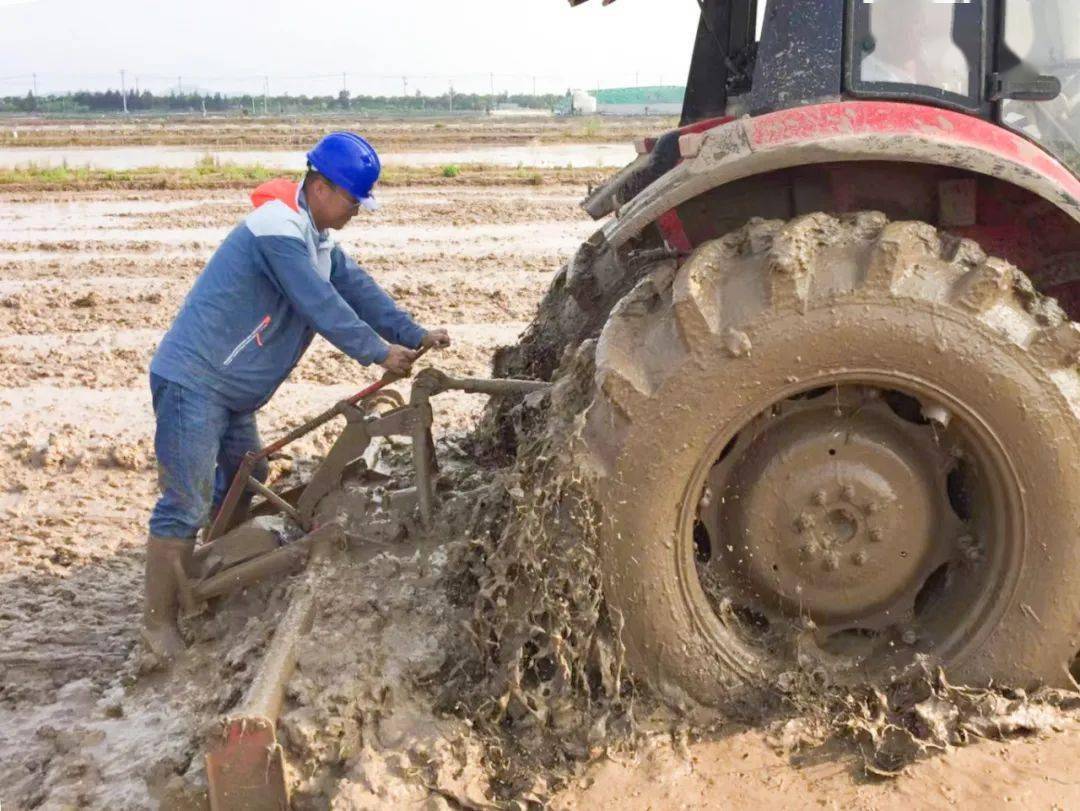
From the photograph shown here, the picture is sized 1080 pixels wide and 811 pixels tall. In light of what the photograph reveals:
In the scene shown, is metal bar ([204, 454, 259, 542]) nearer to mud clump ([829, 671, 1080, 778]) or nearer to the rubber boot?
the rubber boot

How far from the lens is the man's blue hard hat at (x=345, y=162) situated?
3.99 m

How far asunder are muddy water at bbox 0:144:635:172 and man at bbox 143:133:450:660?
60.9 feet

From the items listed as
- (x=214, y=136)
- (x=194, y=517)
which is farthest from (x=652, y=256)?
(x=214, y=136)

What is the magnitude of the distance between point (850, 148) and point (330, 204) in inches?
79.6

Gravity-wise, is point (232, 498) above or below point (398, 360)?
below

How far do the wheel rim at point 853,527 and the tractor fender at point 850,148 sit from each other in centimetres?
59

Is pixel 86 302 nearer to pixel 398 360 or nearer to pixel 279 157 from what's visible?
pixel 398 360

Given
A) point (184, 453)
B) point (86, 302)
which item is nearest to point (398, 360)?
point (184, 453)

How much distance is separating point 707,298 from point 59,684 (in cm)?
269

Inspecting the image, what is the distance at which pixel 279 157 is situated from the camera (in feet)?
83.7

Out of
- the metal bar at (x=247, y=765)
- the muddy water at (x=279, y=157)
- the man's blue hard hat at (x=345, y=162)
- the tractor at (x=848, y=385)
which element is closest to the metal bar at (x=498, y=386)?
the tractor at (x=848, y=385)

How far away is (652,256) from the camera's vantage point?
13.0 ft

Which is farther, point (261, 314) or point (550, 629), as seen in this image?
point (261, 314)

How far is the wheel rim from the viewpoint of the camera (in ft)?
9.80
